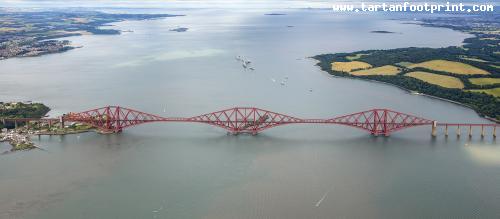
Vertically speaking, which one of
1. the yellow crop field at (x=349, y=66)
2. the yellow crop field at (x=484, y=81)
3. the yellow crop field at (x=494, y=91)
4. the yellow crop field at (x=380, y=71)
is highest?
the yellow crop field at (x=349, y=66)

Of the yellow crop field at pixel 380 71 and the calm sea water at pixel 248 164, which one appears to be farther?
the yellow crop field at pixel 380 71

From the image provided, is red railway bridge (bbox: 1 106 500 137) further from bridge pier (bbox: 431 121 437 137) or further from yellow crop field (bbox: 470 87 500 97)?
yellow crop field (bbox: 470 87 500 97)

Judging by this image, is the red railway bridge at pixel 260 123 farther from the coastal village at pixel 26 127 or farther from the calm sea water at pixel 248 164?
the calm sea water at pixel 248 164

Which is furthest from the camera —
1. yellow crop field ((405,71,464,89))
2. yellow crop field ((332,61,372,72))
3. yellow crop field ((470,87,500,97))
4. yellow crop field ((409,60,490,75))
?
yellow crop field ((332,61,372,72))

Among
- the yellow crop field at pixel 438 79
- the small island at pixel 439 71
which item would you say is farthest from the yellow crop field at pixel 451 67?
the yellow crop field at pixel 438 79

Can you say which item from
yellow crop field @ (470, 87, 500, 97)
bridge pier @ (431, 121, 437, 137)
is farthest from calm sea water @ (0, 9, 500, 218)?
yellow crop field @ (470, 87, 500, 97)

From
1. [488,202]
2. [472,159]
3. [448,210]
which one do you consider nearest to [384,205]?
[448,210]

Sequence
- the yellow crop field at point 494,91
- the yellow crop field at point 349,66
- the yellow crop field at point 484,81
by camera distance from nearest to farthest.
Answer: the yellow crop field at point 494,91, the yellow crop field at point 484,81, the yellow crop field at point 349,66
